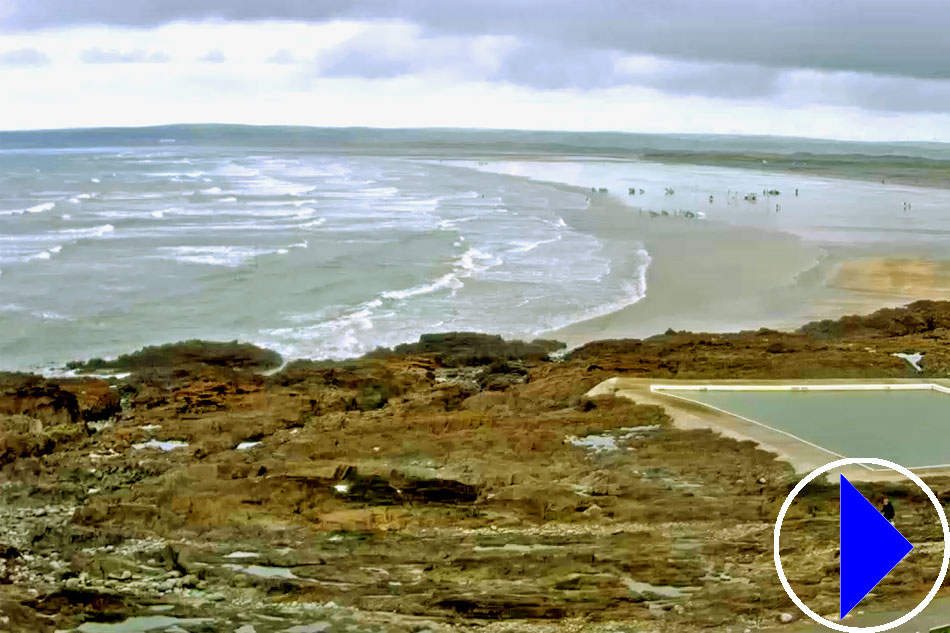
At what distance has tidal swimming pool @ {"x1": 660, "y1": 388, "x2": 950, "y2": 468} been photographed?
52.0ft

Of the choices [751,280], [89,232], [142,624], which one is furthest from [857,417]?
[89,232]

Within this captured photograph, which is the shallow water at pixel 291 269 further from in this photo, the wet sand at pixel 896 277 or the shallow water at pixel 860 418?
the shallow water at pixel 860 418

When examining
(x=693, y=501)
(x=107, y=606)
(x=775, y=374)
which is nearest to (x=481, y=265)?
(x=775, y=374)

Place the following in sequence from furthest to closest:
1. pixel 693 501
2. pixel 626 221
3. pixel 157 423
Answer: pixel 626 221 < pixel 157 423 < pixel 693 501

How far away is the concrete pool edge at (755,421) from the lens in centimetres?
1554

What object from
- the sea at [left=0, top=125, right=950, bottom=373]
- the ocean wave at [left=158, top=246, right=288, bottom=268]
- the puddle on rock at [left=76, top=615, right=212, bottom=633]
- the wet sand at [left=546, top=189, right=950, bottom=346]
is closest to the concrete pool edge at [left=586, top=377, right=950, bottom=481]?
the wet sand at [left=546, top=189, right=950, bottom=346]

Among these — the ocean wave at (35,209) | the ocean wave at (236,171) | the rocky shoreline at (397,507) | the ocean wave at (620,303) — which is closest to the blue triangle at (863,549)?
the rocky shoreline at (397,507)

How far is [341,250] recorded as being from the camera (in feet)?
152

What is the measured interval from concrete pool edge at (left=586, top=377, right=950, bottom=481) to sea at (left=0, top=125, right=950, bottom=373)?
919 cm

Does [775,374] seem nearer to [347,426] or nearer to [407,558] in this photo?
[347,426]

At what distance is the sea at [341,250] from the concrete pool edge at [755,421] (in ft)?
30.2

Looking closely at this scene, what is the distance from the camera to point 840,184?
303 ft

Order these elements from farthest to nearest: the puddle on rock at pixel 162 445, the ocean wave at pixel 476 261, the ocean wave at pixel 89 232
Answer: the ocean wave at pixel 89 232
the ocean wave at pixel 476 261
the puddle on rock at pixel 162 445

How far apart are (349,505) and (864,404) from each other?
29.3ft
